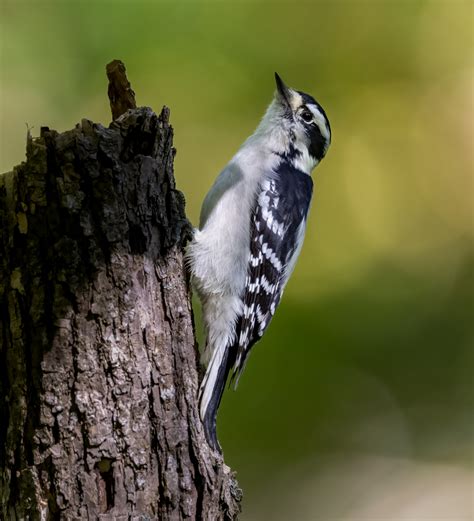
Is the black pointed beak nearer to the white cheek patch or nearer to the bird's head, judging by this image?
the bird's head

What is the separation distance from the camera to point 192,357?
9.87 feet

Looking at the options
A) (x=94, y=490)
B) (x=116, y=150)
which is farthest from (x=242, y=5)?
(x=94, y=490)

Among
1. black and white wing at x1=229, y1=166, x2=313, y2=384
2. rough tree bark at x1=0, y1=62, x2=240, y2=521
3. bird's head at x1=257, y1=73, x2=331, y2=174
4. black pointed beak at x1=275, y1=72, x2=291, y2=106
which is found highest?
black pointed beak at x1=275, y1=72, x2=291, y2=106

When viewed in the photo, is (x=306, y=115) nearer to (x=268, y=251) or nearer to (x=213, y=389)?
(x=268, y=251)

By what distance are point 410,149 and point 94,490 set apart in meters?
3.97

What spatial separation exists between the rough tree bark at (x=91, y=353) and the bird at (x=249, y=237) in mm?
589

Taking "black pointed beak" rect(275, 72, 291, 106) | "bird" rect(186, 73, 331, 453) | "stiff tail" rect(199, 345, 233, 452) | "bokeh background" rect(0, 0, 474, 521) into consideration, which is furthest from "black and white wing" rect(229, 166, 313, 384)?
"bokeh background" rect(0, 0, 474, 521)

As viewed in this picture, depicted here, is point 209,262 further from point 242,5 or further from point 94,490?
point 242,5

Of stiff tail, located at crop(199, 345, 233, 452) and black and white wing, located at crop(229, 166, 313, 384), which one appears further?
black and white wing, located at crop(229, 166, 313, 384)

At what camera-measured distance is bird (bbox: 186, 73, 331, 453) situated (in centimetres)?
390

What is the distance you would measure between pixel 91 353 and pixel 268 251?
5.58 feet

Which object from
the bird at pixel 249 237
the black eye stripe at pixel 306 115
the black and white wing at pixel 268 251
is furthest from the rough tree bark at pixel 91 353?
the black eye stripe at pixel 306 115

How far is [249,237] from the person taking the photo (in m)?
4.19

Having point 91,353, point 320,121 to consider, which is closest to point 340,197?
point 320,121
